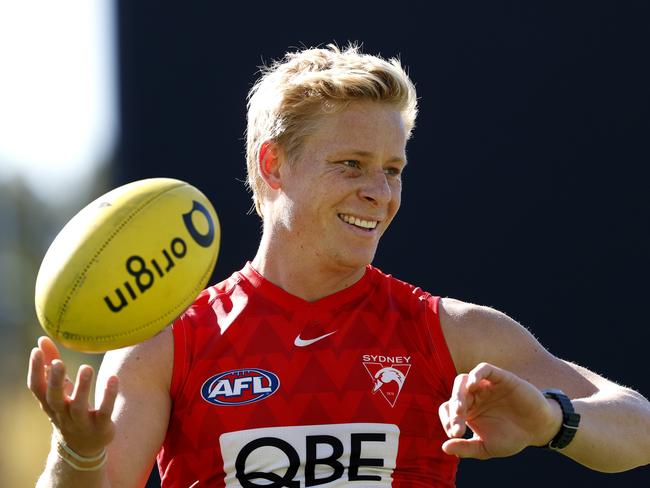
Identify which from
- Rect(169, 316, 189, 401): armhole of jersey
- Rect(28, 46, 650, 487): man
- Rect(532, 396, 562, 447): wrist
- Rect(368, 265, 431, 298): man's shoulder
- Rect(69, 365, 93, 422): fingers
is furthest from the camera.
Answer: Rect(368, 265, 431, 298): man's shoulder

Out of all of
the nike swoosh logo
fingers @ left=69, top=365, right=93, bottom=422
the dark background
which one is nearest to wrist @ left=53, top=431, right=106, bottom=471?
fingers @ left=69, top=365, right=93, bottom=422

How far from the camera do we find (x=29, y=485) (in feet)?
20.0

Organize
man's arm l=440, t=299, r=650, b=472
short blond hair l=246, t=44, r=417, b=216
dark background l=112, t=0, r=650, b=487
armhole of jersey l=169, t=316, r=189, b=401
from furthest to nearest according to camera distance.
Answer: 1. dark background l=112, t=0, r=650, b=487
2. short blond hair l=246, t=44, r=417, b=216
3. armhole of jersey l=169, t=316, r=189, b=401
4. man's arm l=440, t=299, r=650, b=472

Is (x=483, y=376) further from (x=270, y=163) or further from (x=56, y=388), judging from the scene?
(x=270, y=163)

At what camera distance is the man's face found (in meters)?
3.06

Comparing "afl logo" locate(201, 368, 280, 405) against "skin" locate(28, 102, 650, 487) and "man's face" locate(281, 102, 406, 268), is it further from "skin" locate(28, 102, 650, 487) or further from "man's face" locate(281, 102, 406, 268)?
"man's face" locate(281, 102, 406, 268)

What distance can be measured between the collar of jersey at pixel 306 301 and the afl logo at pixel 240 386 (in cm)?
24

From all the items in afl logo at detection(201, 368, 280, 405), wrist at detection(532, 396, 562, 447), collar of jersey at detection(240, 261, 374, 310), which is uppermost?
collar of jersey at detection(240, 261, 374, 310)

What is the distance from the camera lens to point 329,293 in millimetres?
3203

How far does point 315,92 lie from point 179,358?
0.83 m

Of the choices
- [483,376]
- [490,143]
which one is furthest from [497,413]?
[490,143]

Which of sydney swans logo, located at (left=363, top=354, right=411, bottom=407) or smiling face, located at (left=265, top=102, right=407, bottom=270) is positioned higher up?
smiling face, located at (left=265, top=102, right=407, bottom=270)

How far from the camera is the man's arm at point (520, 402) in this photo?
242 cm

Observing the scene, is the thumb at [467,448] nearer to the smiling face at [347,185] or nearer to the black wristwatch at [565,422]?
the black wristwatch at [565,422]
